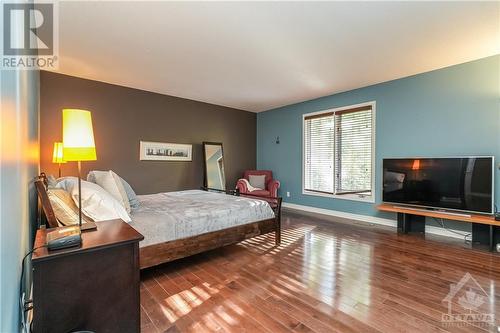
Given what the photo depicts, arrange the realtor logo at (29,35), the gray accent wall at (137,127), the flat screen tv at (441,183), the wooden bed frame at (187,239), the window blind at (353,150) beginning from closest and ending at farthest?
the realtor logo at (29,35) < the wooden bed frame at (187,239) < the flat screen tv at (441,183) < the gray accent wall at (137,127) < the window blind at (353,150)

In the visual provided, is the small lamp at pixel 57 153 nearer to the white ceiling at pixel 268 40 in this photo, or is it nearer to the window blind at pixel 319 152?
the white ceiling at pixel 268 40

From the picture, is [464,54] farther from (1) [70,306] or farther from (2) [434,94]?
(1) [70,306]

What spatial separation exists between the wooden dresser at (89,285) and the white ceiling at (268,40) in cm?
212

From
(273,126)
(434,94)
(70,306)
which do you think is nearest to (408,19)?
(434,94)

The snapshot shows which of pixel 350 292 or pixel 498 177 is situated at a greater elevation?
pixel 498 177

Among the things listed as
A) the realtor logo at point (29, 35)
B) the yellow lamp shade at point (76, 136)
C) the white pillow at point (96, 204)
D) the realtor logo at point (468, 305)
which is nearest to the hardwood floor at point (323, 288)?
the realtor logo at point (468, 305)

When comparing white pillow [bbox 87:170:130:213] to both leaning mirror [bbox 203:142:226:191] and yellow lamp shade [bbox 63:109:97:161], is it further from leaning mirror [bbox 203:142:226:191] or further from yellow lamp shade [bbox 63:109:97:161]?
leaning mirror [bbox 203:142:226:191]

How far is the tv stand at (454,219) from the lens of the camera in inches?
120

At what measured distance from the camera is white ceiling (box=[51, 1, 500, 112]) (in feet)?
7.40

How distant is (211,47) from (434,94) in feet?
11.6

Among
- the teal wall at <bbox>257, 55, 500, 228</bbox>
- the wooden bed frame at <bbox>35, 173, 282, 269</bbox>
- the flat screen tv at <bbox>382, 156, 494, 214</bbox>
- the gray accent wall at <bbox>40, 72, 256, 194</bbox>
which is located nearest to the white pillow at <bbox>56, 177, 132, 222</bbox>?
the wooden bed frame at <bbox>35, 173, 282, 269</bbox>

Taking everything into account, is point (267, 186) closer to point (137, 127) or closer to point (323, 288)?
point (137, 127)

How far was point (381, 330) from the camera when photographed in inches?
63.6

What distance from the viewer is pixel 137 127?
4641 millimetres
